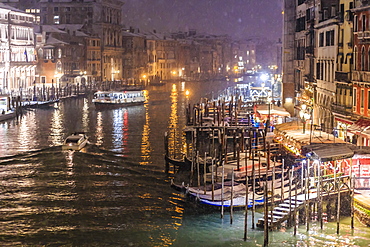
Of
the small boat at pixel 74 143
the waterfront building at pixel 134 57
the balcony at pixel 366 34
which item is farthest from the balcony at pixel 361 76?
the waterfront building at pixel 134 57

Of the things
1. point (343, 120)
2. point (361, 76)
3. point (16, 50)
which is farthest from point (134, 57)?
point (361, 76)

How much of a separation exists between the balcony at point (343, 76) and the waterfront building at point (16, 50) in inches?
1379

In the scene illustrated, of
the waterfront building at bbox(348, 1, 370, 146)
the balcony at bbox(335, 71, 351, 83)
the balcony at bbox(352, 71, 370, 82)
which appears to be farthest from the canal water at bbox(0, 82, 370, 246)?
the balcony at bbox(335, 71, 351, 83)

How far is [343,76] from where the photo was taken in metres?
26.7

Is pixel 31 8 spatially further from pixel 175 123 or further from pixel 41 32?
pixel 175 123

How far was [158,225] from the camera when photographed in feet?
61.8

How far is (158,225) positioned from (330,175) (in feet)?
16.7

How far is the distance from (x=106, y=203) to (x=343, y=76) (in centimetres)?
1133

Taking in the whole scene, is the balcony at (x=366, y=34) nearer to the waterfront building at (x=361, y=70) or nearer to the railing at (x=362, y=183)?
the waterfront building at (x=361, y=70)

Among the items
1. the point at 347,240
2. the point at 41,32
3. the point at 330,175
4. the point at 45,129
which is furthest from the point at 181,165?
the point at 41,32

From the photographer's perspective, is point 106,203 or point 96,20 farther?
point 96,20

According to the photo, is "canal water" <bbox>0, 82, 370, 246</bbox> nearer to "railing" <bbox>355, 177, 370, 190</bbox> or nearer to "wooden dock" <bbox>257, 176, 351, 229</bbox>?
"wooden dock" <bbox>257, 176, 351, 229</bbox>

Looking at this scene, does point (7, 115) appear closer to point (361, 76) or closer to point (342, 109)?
point (342, 109)

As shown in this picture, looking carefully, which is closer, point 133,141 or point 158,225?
point 158,225
